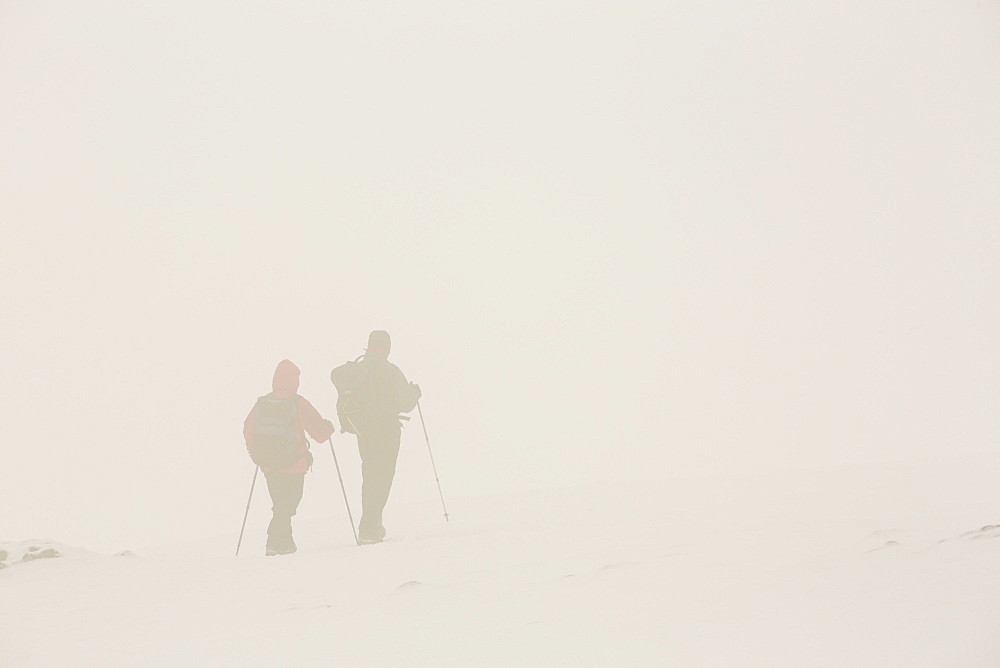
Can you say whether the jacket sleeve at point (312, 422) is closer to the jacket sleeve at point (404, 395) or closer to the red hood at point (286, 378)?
the red hood at point (286, 378)

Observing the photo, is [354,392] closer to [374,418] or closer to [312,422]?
[374,418]

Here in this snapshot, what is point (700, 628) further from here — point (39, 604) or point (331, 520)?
point (331, 520)

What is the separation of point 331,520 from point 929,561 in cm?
1089

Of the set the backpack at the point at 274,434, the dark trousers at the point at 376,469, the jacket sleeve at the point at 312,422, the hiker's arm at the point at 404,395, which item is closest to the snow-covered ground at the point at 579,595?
the dark trousers at the point at 376,469

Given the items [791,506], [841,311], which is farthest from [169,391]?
[791,506]

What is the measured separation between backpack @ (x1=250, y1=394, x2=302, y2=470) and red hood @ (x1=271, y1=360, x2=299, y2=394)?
0.50 ft

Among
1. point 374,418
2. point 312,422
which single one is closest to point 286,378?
point 312,422

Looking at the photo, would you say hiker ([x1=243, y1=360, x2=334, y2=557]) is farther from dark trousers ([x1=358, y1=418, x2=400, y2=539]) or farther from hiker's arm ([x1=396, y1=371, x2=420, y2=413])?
hiker's arm ([x1=396, y1=371, x2=420, y2=413])

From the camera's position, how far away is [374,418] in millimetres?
11867

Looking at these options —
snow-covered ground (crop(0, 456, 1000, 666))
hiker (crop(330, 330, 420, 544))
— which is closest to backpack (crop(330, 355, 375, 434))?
hiker (crop(330, 330, 420, 544))

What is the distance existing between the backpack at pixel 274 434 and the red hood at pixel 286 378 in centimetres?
15

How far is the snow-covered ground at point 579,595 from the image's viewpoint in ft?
18.3

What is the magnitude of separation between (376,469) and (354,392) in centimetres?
90

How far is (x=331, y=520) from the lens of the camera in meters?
16.1
